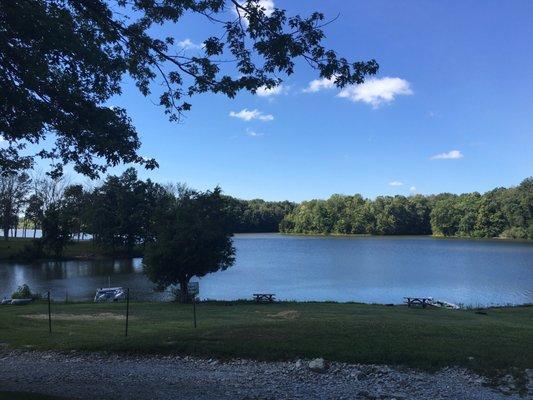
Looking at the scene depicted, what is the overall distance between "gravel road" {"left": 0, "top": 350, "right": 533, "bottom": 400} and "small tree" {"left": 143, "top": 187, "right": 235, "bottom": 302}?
20.2 m

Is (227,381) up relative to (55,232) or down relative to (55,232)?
down

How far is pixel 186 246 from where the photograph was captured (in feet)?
96.9

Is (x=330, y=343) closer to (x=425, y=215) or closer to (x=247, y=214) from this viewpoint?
(x=425, y=215)

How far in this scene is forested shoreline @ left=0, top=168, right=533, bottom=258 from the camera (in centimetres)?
8300

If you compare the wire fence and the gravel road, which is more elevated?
the gravel road

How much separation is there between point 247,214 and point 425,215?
6513 cm

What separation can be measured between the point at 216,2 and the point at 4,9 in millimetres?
3228

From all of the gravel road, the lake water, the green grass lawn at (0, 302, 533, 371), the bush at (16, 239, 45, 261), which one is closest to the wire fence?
the green grass lawn at (0, 302, 533, 371)

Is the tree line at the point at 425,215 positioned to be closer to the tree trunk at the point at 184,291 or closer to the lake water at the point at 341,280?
the lake water at the point at 341,280

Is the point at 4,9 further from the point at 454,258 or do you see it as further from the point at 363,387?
the point at 454,258

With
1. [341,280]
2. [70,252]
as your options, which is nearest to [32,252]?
[70,252]

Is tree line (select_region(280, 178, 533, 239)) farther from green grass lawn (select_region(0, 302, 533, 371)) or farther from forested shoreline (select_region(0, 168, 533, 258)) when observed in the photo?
green grass lawn (select_region(0, 302, 533, 371))

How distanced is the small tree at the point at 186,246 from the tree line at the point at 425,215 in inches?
4063

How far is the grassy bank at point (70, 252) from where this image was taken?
247ft
